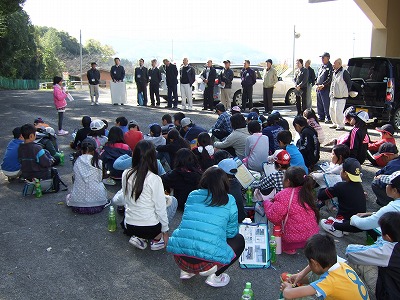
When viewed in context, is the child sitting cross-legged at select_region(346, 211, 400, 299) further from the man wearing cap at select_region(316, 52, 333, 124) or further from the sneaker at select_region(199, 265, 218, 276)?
the man wearing cap at select_region(316, 52, 333, 124)

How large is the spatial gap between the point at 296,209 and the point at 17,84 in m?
42.9

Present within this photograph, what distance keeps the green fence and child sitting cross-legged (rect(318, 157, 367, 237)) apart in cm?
3808

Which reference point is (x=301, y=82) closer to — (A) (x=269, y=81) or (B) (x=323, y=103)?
(B) (x=323, y=103)

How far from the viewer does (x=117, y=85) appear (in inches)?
668

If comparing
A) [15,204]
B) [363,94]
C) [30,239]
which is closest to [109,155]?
[15,204]

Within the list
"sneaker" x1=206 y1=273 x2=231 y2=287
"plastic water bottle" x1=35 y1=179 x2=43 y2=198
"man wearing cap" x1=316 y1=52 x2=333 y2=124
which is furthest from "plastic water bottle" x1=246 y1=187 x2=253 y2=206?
"man wearing cap" x1=316 y1=52 x2=333 y2=124

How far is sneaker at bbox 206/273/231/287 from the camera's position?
4.19 meters

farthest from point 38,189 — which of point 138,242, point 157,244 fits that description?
point 157,244

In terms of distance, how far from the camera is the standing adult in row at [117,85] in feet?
54.3

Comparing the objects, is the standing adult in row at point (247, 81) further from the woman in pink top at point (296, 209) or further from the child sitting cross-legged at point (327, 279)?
the child sitting cross-legged at point (327, 279)

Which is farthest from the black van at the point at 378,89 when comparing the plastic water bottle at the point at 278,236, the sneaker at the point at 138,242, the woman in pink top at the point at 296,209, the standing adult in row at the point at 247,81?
the sneaker at the point at 138,242

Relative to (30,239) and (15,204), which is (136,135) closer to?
(15,204)

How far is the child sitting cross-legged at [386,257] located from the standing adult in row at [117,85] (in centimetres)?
1419

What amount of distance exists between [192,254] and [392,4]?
15082mm
